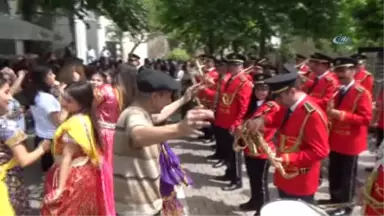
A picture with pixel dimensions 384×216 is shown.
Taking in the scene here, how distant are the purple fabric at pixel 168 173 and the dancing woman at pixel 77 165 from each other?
17.1 inches

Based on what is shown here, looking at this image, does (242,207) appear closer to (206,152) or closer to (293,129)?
(293,129)

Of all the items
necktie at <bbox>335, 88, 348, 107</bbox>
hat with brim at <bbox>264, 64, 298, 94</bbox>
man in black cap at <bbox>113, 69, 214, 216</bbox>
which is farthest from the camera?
necktie at <bbox>335, 88, 348, 107</bbox>

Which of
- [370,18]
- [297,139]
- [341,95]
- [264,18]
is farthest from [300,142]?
[370,18]

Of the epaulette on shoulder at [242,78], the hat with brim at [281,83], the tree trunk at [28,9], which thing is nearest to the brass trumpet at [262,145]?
the hat with brim at [281,83]

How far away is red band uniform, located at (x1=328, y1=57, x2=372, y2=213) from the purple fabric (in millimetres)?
2119

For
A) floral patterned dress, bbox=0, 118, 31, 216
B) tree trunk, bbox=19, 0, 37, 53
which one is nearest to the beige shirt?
floral patterned dress, bbox=0, 118, 31, 216

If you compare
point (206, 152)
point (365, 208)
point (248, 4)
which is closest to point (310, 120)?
point (365, 208)

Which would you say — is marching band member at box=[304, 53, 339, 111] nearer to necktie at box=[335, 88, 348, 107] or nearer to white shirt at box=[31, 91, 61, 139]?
necktie at box=[335, 88, 348, 107]

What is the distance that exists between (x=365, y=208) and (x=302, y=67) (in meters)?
5.55

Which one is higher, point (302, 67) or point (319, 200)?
point (302, 67)

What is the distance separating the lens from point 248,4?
37.7 ft

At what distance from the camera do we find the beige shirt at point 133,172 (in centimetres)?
A: 314

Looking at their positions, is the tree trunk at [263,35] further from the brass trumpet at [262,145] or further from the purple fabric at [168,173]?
the purple fabric at [168,173]

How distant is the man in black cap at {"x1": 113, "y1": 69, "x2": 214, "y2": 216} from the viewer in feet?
10.1
